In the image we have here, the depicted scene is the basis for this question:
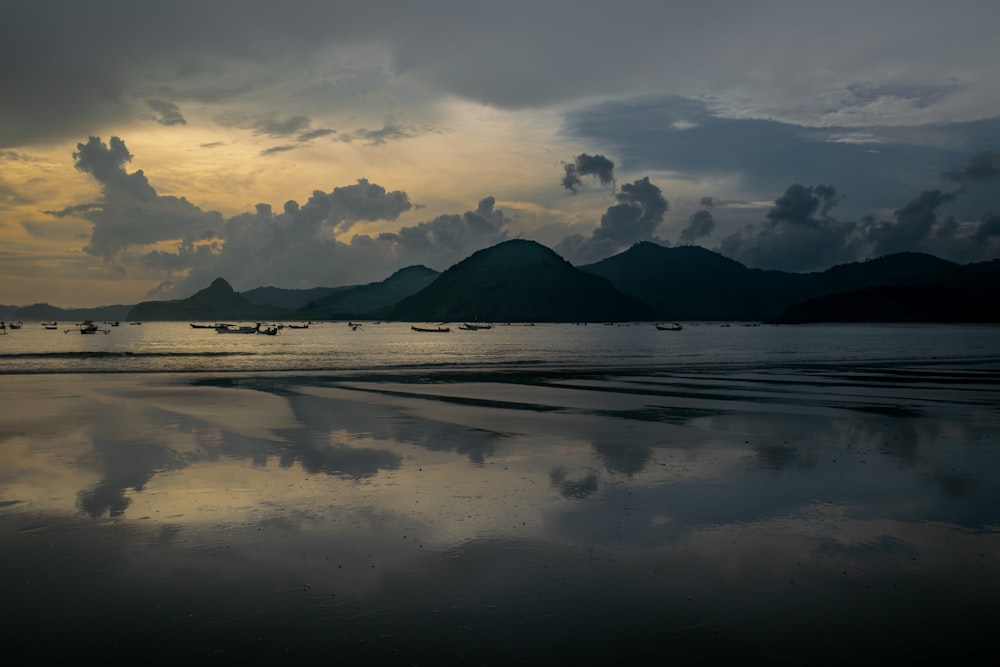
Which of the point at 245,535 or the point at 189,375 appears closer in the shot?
the point at 245,535

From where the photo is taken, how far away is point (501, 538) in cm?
1342

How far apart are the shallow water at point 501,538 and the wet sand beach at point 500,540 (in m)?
0.06

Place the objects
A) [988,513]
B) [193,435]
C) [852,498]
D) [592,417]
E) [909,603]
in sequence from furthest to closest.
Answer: [592,417]
[193,435]
[852,498]
[988,513]
[909,603]

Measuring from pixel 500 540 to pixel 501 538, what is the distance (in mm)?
119

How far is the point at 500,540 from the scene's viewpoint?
13.3 metres

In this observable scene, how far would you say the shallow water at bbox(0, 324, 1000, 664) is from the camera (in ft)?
30.4

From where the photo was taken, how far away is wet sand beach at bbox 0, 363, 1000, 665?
30.3 ft

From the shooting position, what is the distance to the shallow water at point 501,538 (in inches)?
→ 364

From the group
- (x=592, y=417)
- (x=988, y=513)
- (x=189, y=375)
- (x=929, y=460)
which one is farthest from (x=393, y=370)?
(x=988, y=513)

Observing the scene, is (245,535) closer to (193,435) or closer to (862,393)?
(193,435)

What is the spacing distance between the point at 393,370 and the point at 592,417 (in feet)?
122

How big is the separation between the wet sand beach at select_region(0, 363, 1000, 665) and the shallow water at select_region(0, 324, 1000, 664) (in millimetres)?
60

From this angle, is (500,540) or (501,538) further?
(501,538)

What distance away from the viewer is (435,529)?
46.0ft
